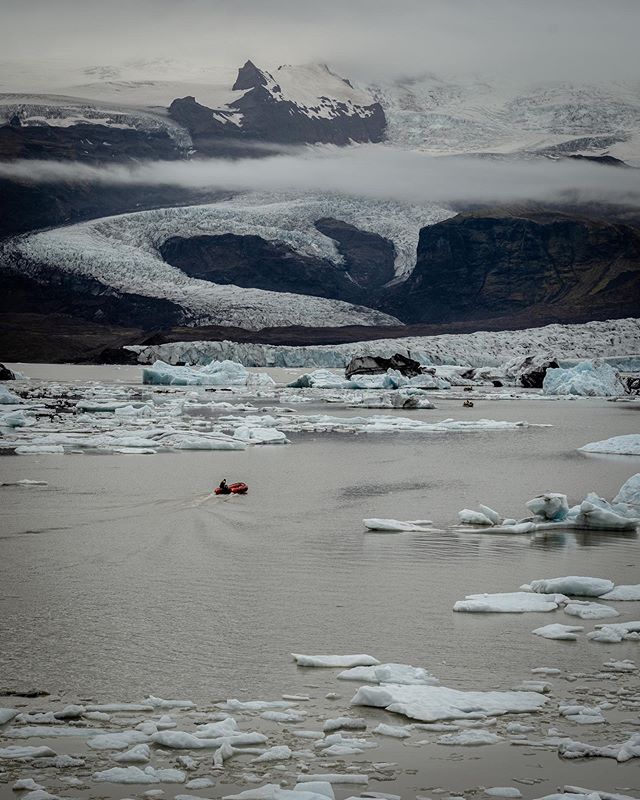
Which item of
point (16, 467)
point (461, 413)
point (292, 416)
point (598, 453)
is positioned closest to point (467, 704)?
point (16, 467)

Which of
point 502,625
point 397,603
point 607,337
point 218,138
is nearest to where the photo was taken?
point 502,625

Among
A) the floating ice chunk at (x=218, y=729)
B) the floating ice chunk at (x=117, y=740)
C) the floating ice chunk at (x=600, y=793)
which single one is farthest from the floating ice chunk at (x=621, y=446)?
the floating ice chunk at (x=117, y=740)

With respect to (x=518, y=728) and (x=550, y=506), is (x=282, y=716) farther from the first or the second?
(x=550, y=506)

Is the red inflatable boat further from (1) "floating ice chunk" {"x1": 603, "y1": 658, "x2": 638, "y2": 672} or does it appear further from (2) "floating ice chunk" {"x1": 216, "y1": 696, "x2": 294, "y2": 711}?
(2) "floating ice chunk" {"x1": 216, "y1": 696, "x2": 294, "y2": 711}

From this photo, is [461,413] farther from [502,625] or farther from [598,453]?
[502,625]

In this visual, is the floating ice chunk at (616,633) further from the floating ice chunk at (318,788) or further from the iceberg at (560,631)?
the floating ice chunk at (318,788)
